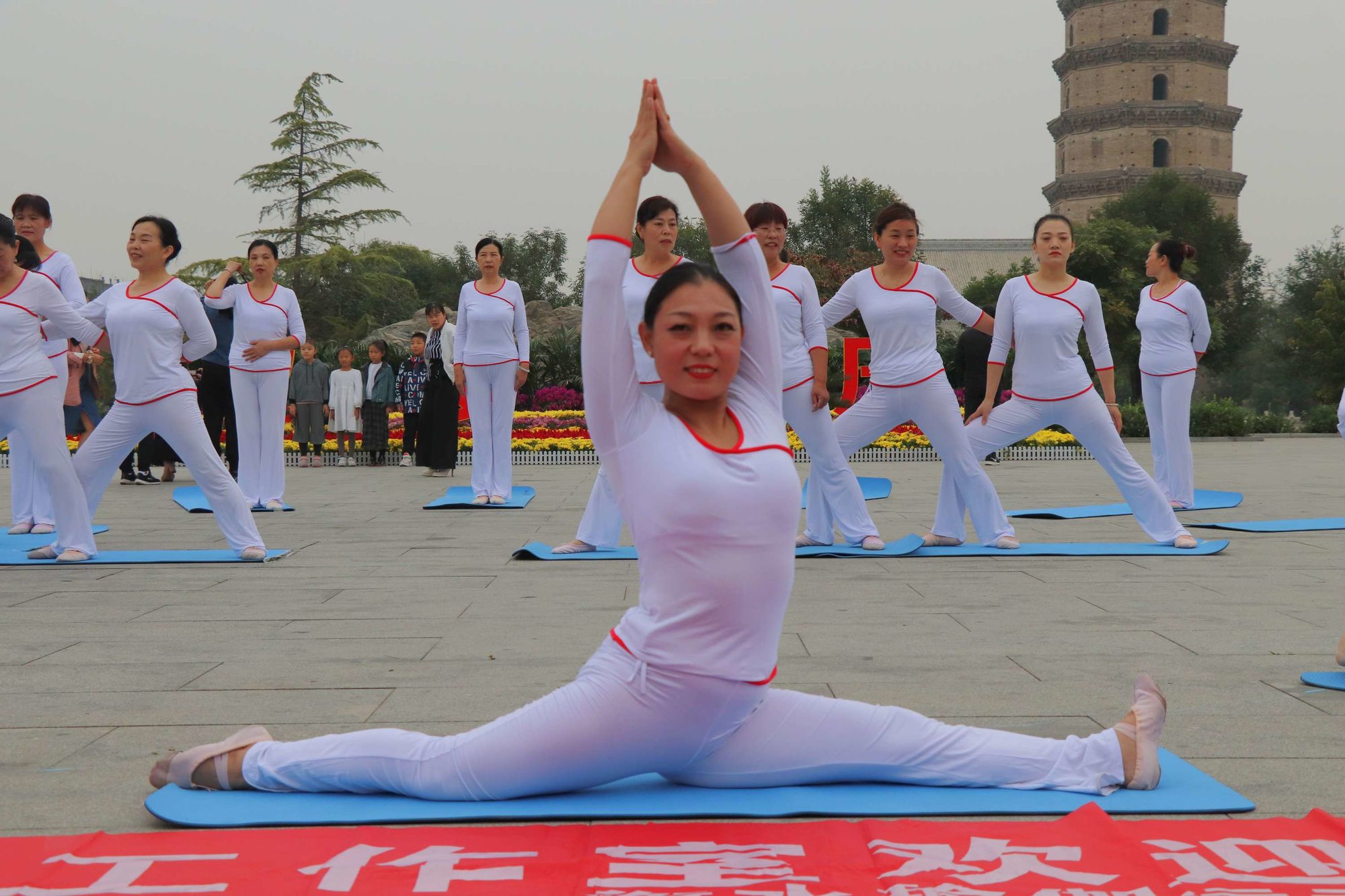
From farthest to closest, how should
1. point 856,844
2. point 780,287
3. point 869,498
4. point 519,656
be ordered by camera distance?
point 869,498, point 780,287, point 519,656, point 856,844

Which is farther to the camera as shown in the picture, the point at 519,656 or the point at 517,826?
the point at 519,656

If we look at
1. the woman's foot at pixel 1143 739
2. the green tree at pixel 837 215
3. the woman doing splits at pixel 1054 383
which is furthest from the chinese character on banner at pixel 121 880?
the green tree at pixel 837 215

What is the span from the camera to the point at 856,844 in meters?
2.77

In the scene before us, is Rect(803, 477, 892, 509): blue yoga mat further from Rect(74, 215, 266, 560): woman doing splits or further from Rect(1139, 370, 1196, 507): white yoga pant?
Rect(74, 215, 266, 560): woman doing splits

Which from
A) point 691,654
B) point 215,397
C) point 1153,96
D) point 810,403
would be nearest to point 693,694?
point 691,654

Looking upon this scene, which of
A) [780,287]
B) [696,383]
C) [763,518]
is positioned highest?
[780,287]

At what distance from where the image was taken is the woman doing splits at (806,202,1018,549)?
7.67m

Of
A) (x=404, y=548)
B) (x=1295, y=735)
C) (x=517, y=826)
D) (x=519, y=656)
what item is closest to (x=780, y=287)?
(x=404, y=548)

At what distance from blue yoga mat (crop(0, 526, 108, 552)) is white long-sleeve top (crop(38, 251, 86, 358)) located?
3.92 feet

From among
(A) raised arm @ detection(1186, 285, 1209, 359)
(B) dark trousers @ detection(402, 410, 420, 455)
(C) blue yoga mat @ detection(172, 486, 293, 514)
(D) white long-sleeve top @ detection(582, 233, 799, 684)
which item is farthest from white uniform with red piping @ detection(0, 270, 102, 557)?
(B) dark trousers @ detection(402, 410, 420, 455)

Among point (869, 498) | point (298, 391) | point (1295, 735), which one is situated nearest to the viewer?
point (1295, 735)

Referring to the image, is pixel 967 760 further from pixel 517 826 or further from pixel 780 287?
pixel 780 287

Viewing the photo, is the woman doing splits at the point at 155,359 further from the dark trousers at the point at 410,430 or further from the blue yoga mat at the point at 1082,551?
the dark trousers at the point at 410,430

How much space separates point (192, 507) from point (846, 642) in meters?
7.50
